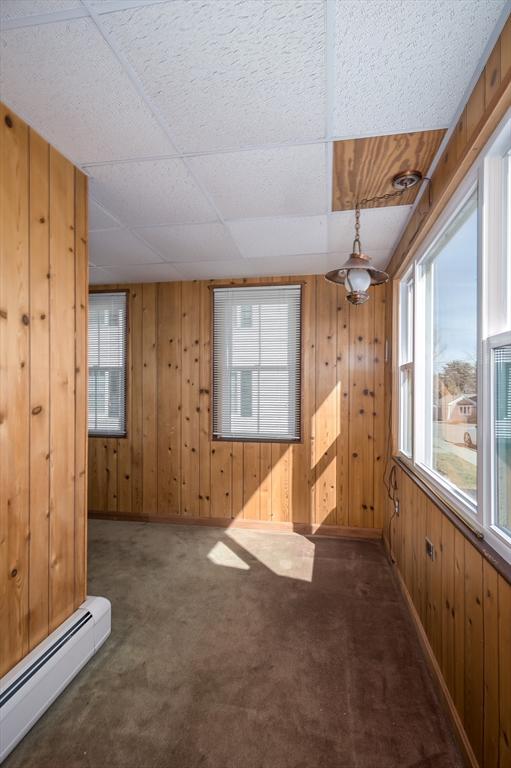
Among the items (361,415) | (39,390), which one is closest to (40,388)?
(39,390)

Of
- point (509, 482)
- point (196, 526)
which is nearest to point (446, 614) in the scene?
point (509, 482)

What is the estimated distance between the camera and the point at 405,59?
1.36 meters

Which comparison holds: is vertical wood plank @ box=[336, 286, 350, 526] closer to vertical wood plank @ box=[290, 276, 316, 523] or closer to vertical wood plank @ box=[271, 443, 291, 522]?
vertical wood plank @ box=[290, 276, 316, 523]

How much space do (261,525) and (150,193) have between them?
3.16 metres

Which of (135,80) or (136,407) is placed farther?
(136,407)

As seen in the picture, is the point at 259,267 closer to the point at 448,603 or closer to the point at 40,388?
the point at 40,388

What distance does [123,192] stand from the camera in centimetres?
233

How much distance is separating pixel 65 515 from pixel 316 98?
221 cm

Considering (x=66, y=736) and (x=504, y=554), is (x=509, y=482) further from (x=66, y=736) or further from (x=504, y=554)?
(x=66, y=736)

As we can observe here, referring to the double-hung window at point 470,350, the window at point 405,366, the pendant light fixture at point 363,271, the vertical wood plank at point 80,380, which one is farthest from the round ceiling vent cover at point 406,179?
the vertical wood plank at point 80,380

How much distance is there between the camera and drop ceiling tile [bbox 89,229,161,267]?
2.98 m

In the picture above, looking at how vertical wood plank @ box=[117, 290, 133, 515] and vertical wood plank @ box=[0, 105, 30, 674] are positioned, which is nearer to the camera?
vertical wood plank @ box=[0, 105, 30, 674]

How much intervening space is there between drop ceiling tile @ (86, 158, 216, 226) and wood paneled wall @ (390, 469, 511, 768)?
2.22m

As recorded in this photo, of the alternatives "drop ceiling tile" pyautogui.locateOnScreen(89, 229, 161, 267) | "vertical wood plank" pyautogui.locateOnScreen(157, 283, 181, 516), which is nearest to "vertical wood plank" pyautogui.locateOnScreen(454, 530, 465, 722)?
"drop ceiling tile" pyautogui.locateOnScreen(89, 229, 161, 267)
